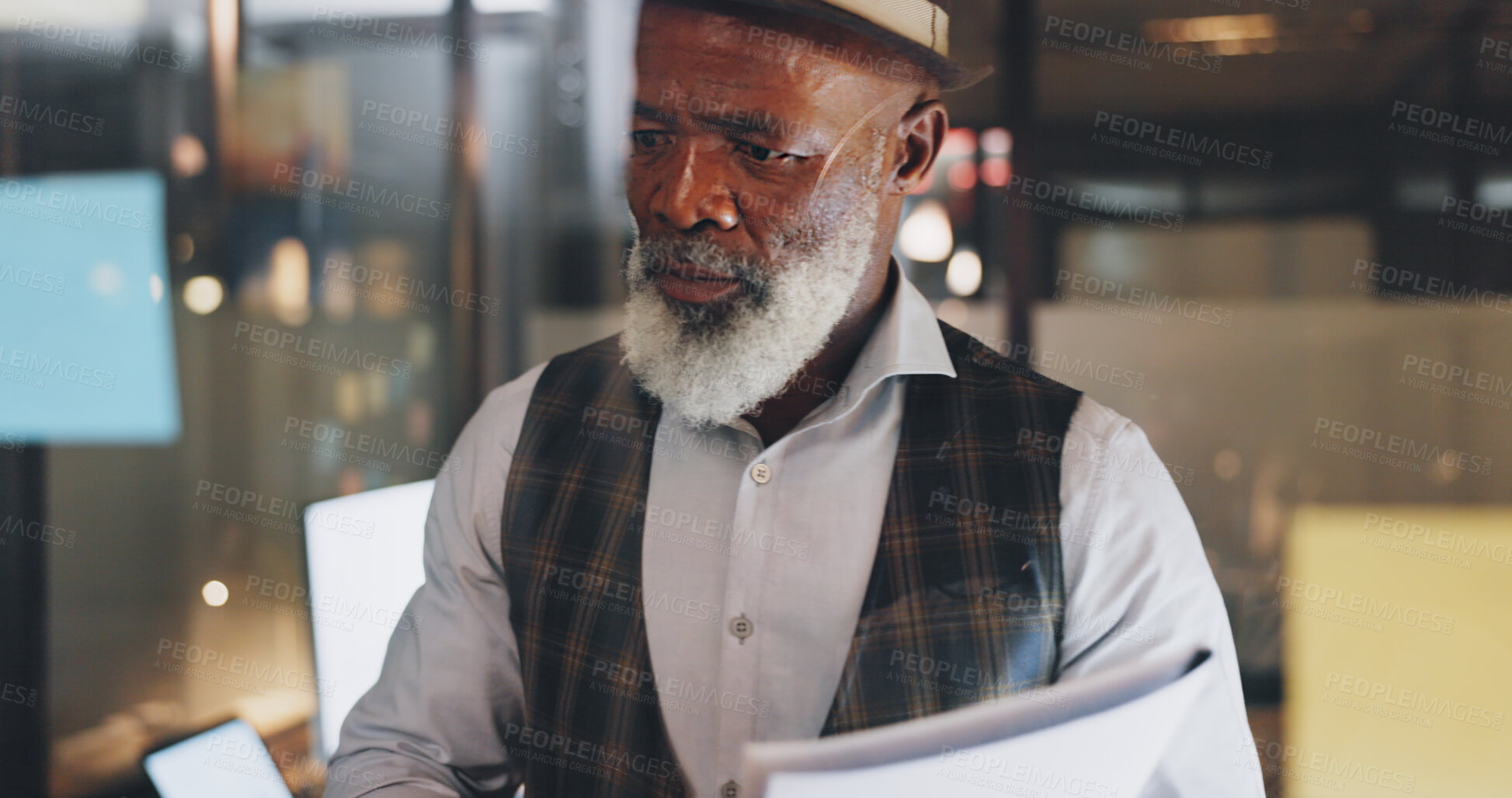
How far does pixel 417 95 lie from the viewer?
169 centimetres

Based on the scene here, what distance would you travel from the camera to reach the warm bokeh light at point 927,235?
1425 mm

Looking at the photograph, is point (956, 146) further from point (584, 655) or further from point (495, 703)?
point (495, 703)

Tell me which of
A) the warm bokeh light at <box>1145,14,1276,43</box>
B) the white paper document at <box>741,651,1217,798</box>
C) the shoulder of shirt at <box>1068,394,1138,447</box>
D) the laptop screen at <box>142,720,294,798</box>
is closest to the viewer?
the white paper document at <box>741,651,1217,798</box>

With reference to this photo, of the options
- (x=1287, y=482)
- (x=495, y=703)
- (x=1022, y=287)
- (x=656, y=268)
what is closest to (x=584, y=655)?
(x=495, y=703)

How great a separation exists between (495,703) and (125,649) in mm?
834

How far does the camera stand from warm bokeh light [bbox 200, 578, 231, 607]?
5.60ft

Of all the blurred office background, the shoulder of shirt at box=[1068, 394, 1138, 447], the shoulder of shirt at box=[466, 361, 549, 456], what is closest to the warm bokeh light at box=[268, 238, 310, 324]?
the blurred office background

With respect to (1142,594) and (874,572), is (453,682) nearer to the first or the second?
(874,572)

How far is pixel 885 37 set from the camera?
1.27 m

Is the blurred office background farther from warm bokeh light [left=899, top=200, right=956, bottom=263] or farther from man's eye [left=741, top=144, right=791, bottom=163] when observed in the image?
man's eye [left=741, top=144, right=791, bottom=163]

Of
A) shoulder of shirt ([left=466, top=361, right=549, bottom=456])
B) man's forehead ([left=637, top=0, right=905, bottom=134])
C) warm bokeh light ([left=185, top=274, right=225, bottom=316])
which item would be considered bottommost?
shoulder of shirt ([left=466, top=361, right=549, bottom=456])

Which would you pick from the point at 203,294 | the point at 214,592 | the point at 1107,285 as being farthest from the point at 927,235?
the point at 214,592

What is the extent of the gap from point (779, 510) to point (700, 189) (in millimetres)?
441

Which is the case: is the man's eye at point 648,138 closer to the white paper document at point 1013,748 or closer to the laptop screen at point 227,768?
the white paper document at point 1013,748
